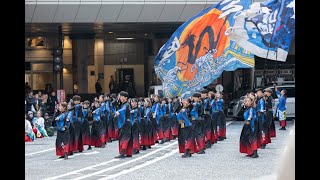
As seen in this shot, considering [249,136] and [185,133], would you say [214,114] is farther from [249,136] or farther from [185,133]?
[249,136]

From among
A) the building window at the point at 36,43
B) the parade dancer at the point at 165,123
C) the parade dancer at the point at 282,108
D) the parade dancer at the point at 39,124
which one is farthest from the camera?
the building window at the point at 36,43

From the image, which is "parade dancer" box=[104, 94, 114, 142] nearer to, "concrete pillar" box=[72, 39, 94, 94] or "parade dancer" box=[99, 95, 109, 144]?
"parade dancer" box=[99, 95, 109, 144]

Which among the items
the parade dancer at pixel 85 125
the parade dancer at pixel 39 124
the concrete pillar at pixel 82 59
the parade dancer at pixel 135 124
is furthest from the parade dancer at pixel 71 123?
the concrete pillar at pixel 82 59

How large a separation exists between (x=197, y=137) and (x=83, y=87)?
2564 centimetres

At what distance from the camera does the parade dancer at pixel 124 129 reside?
55.1ft

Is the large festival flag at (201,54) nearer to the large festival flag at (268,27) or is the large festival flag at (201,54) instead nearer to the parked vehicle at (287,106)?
the large festival flag at (268,27)

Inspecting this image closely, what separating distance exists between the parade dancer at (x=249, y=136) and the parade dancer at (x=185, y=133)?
3.88 feet

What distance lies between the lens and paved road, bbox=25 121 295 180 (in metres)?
13.0

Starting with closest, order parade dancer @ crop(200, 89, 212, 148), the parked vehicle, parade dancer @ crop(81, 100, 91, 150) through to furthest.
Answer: parade dancer @ crop(200, 89, 212, 148)
parade dancer @ crop(81, 100, 91, 150)
the parked vehicle

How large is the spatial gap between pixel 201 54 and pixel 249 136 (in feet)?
7.05

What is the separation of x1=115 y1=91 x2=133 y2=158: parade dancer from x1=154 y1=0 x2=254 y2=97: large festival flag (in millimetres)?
979

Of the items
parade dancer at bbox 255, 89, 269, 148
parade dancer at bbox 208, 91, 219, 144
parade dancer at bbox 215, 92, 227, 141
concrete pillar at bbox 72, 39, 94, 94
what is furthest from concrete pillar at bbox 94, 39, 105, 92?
parade dancer at bbox 255, 89, 269, 148

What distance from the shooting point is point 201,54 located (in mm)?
16391
